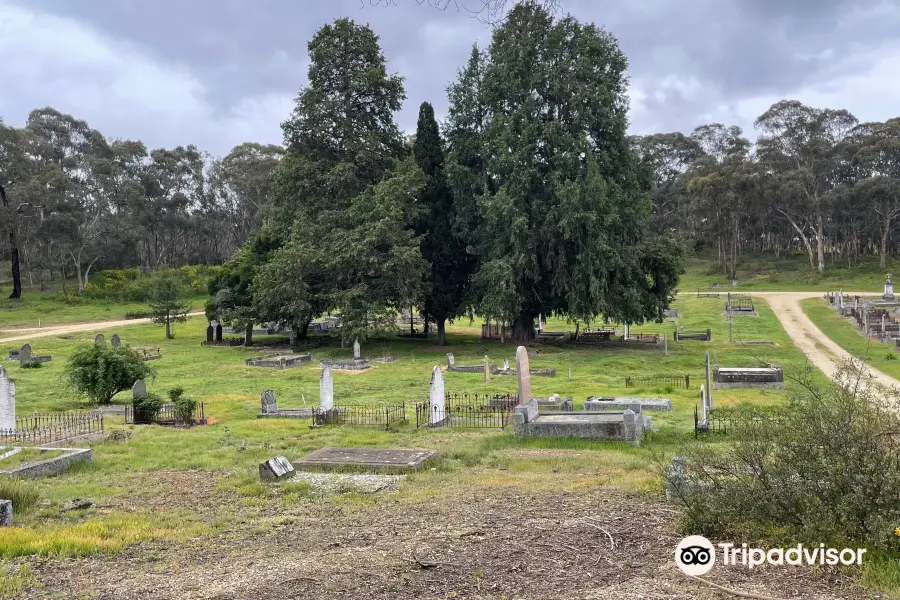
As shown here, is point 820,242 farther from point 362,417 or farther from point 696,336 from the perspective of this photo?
point 362,417

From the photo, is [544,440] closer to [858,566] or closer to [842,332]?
[858,566]

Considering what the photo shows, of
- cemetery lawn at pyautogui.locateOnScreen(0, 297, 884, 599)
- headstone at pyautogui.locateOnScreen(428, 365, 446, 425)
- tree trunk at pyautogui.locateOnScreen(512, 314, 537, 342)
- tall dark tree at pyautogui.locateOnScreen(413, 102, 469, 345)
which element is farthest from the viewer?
tall dark tree at pyautogui.locateOnScreen(413, 102, 469, 345)

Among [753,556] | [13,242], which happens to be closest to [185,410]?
[753,556]

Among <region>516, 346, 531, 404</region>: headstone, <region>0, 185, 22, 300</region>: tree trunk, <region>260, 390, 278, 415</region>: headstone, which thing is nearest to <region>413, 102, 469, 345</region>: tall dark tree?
<region>260, 390, 278, 415</region>: headstone

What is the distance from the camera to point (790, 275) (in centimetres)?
7194

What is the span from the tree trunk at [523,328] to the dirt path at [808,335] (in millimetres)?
13157

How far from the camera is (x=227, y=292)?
41.8 m

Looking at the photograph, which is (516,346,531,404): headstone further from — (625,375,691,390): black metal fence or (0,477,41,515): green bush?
(0,477,41,515): green bush

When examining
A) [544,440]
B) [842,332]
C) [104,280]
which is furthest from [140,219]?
[544,440]

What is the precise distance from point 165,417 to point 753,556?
1583cm

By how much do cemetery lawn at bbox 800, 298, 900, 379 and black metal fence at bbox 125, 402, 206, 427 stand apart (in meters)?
16.9

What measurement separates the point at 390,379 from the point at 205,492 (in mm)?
16509

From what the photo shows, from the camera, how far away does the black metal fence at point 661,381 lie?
22.8m

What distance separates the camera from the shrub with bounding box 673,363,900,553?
5414 millimetres
